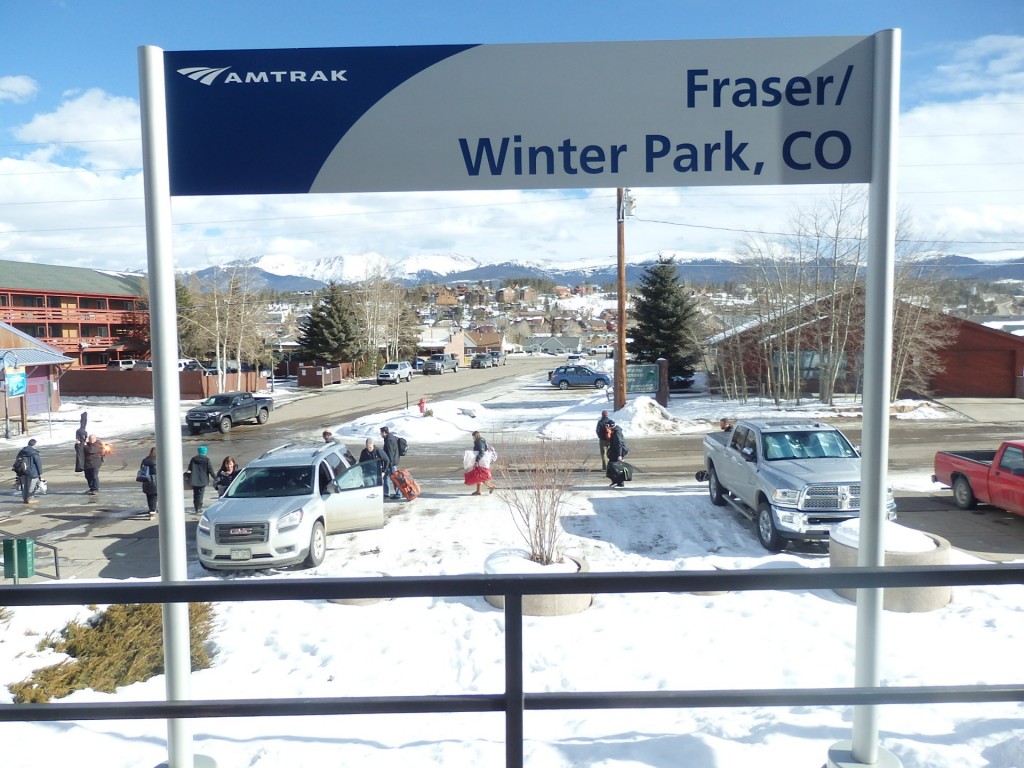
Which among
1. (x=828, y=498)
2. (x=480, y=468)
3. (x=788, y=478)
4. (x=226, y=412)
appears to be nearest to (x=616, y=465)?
(x=480, y=468)

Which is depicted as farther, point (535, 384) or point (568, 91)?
point (535, 384)

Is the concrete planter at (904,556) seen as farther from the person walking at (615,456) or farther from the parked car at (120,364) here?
the parked car at (120,364)

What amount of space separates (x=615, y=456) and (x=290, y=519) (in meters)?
8.38

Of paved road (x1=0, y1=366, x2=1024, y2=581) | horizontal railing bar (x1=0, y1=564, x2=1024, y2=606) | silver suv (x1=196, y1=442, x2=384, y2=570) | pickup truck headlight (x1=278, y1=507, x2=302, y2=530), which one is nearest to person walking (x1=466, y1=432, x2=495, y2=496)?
paved road (x1=0, y1=366, x2=1024, y2=581)

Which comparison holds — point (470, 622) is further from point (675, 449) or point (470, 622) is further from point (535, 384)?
point (535, 384)

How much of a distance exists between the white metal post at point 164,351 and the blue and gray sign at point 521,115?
128 mm

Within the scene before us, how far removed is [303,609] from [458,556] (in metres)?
4.22

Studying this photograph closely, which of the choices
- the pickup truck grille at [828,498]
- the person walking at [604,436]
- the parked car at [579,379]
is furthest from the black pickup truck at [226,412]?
the pickup truck grille at [828,498]

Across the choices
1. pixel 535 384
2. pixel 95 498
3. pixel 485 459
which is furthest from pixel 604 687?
pixel 535 384

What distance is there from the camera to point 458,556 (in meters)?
11.8

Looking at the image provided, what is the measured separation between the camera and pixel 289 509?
467 inches

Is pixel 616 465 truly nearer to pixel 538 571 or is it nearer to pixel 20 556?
pixel 538 571

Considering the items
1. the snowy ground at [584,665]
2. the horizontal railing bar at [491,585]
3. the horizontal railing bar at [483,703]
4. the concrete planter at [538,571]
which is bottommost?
the concrete planter at [538,571]

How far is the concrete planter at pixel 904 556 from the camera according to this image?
7.55 meters
